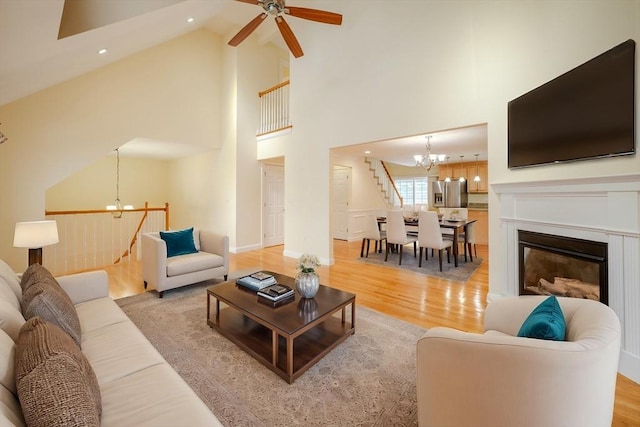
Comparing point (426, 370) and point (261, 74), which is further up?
point (261, 74)

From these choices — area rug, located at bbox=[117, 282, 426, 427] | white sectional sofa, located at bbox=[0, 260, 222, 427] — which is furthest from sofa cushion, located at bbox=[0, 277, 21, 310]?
area rug, located at bbox=[117, 282, 426, 427]

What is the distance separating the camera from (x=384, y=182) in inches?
326

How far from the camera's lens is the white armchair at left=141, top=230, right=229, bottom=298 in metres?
3.16

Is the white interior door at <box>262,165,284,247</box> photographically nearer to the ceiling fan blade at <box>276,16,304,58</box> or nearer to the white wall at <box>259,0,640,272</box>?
the white wall at <box>259,0,640,272</box>

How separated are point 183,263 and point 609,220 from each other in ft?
13.7

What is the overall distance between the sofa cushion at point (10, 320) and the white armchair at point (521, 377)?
1.83 meters

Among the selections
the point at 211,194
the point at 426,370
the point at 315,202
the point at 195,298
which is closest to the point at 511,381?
the point at 426,370

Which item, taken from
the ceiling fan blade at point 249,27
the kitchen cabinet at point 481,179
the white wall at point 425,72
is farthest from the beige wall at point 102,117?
the kitchen cabinet at point 481,179

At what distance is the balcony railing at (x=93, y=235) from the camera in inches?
182

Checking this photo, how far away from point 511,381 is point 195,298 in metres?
3.18

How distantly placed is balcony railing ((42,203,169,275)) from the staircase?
18.1 ft

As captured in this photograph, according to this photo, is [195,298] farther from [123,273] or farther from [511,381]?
[511,381]

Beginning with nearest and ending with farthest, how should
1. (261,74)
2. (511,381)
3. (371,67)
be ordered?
(511,381), (371,67), (261,74)

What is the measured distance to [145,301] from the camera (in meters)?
3.09
